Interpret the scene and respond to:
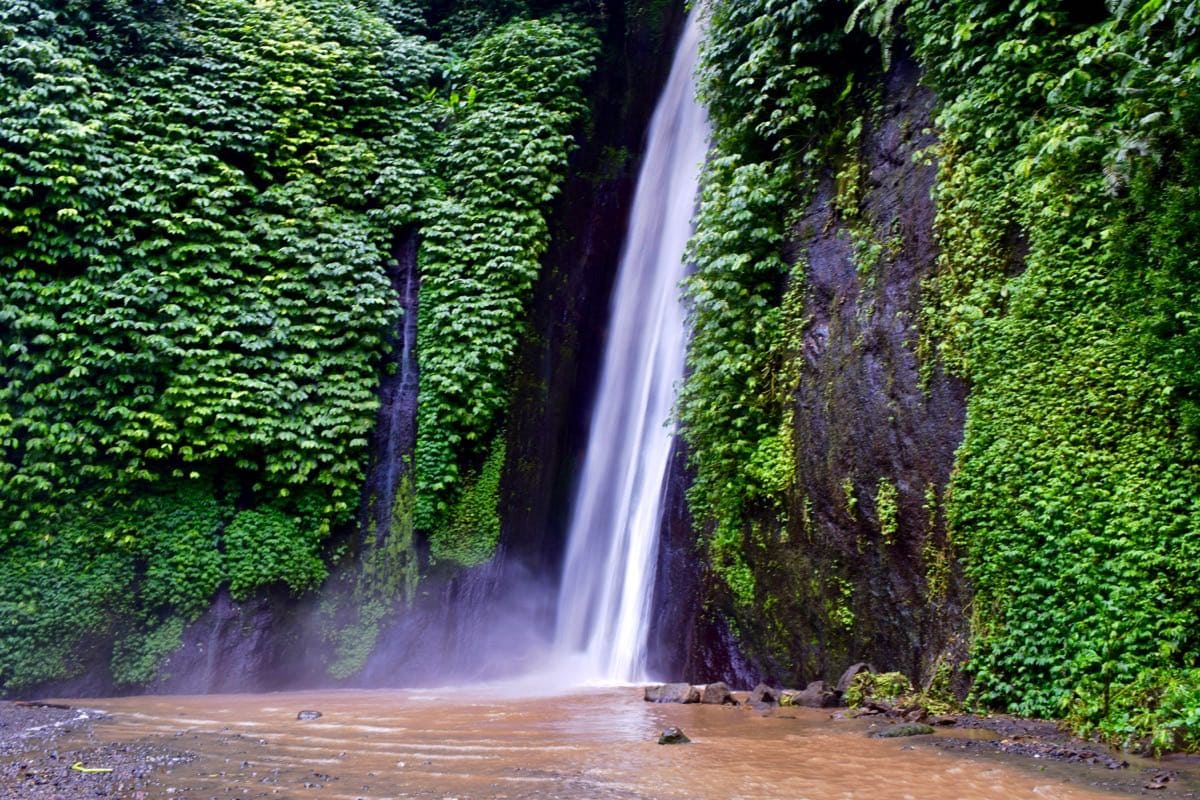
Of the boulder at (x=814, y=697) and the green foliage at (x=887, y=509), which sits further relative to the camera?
the green foliage at (x=887, y=509)

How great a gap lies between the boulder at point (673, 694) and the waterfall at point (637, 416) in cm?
189

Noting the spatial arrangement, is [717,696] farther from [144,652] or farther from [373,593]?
[144,652]

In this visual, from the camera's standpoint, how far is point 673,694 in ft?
25.9

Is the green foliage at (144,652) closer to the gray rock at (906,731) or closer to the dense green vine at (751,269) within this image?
the dense green vine at (751,269)

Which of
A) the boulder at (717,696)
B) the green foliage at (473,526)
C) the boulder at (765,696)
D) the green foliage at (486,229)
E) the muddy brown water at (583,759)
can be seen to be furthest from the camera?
the green foliage at (486,229)

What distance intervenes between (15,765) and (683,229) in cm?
984

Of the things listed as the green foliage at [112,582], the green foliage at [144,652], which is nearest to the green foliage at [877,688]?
the green foliage at [112,582]

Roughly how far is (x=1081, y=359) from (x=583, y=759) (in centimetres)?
442

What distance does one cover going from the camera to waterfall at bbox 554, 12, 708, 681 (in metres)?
10.6

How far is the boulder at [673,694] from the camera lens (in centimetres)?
777

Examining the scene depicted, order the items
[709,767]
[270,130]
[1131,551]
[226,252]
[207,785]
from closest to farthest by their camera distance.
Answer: [207,785], [709,767], [1131,551], [226,252], [270,130]

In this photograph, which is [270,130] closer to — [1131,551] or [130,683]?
[130,683]

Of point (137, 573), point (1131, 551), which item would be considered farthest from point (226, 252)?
point (1131, 551)

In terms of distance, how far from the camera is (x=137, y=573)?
10656 mm
